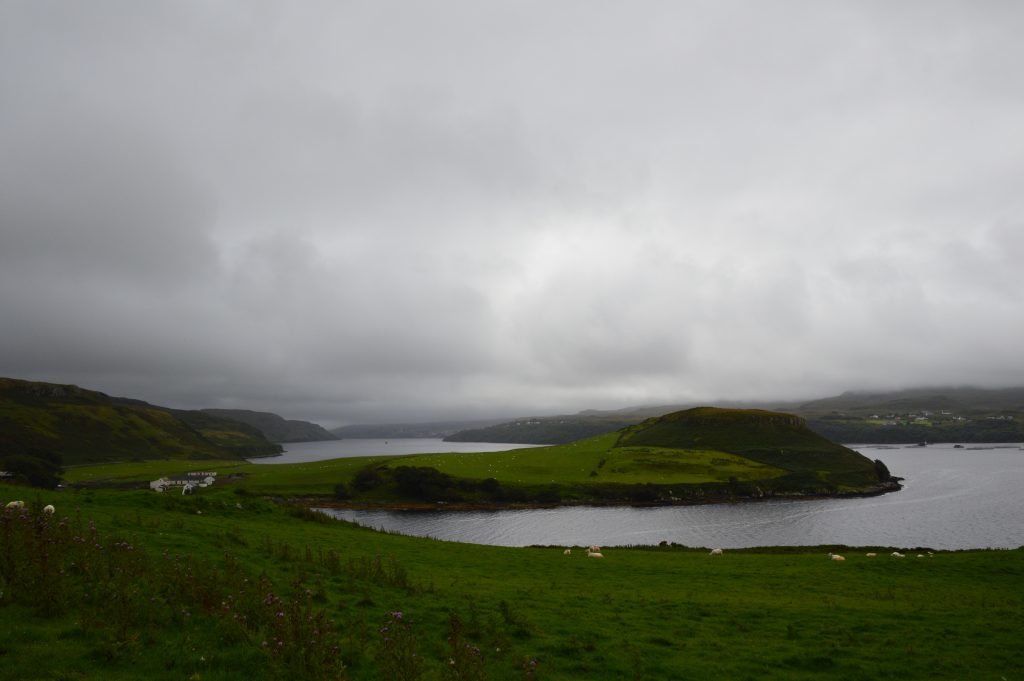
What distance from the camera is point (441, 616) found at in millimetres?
13797

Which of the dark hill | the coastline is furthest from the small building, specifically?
the dark hill

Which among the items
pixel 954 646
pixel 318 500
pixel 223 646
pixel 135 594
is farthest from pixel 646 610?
pixel 318 500

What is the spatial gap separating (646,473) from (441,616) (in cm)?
11574

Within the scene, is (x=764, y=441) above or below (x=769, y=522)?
above

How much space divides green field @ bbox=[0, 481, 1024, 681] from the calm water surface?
145 ft

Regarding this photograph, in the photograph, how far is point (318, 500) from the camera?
341 feet

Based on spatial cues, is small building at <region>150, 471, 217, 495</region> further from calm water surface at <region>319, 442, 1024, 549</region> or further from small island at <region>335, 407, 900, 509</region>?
calm water surface at <region>319, 442, 1024, 549</region>

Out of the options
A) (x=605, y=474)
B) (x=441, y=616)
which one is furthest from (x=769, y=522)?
(x=441, y=616)

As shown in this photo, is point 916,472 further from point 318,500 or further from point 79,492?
point 79,492

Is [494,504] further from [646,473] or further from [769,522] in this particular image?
[769,522]

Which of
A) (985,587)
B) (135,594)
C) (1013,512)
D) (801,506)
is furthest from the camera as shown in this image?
(801,506)

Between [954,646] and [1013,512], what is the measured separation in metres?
98.3

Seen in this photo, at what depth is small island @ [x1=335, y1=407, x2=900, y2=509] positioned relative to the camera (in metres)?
108

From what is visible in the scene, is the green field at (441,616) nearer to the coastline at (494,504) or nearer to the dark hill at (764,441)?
the coastline at (494,504)
